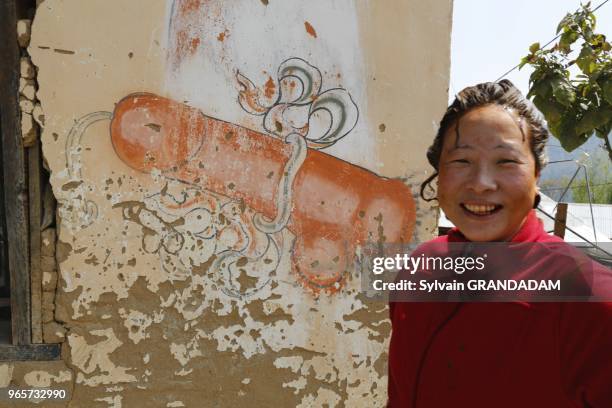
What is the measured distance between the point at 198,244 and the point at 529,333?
72.8 inches

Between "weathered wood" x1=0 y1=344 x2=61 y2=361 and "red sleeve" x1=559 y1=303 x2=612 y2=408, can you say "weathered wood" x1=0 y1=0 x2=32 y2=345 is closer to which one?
"weathered wood" x1=0 y1=344 x2=61 y2=361

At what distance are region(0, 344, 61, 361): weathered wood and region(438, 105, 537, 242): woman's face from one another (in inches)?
84.2

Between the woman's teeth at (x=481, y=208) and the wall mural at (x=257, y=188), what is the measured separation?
1.54m

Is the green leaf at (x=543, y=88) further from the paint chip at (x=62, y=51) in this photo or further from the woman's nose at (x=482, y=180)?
the paint chip at (x=62, y=51)

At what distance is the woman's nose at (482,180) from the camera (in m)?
1.20

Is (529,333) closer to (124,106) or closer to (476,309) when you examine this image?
(476,309)

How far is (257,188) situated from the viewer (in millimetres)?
2709

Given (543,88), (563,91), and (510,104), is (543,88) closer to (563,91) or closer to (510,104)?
(563,91)

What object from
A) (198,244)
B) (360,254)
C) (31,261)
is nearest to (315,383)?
(360,254)

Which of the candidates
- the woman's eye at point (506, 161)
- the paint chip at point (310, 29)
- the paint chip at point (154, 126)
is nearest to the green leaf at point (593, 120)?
the paint chip at point (310, 29)

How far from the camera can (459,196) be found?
126 cm

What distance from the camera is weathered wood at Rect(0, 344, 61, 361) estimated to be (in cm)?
261

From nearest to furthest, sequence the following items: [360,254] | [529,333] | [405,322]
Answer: [529,333] < [405,322] < [360,254]

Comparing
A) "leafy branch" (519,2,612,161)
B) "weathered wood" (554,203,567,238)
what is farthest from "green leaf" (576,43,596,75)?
"weathered wood" (554,203,567,238)
